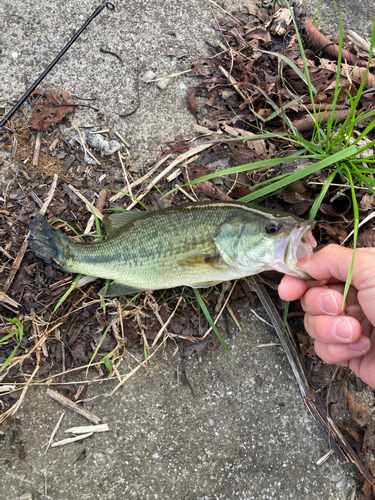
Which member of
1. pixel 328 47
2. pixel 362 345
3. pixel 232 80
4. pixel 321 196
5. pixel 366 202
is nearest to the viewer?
pixel 362 345

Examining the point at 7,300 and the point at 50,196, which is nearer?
the point at 7,300

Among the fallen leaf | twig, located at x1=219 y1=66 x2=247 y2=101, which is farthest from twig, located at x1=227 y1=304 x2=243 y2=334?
the fallen leaf

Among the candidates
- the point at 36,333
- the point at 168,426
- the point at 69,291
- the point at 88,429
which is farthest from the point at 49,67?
the point at 168,426

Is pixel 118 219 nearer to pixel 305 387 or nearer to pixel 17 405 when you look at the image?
pixel 17 405

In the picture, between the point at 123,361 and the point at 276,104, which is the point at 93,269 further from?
the point at 276,104

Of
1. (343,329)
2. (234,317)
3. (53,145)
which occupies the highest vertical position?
(53,145)

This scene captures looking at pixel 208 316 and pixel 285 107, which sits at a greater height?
pixel 285 107

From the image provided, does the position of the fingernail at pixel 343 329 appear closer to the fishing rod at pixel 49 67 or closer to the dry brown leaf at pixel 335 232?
the dry brown leaf at pixel 335 232
